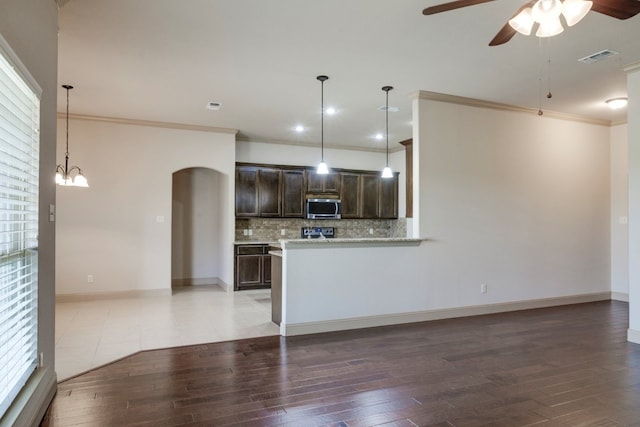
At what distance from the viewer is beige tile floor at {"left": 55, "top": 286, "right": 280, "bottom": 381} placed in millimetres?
3861

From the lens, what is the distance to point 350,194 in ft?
27.7

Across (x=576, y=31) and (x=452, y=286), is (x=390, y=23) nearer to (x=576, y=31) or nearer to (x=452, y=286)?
(x=576, y=31)

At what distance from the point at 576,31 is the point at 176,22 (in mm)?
3429

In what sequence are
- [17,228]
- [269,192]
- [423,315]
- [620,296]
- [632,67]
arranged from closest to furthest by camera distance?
[17,228] → [632,67] → [423,315] → [620,296] → [269,192]

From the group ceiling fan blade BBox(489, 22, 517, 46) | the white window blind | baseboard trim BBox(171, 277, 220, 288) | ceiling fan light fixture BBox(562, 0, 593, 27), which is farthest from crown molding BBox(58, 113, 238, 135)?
ceiling fan light fixture BBox(562, 0, 593, 27)

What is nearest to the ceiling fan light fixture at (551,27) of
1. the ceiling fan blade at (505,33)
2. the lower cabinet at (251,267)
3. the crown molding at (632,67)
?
the ceiling fan blade at (505,33)

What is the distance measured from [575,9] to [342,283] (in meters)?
3.43

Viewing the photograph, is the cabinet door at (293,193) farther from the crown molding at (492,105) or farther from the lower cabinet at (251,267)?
the crown molding at (492,105)

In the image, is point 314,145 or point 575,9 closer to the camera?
point 575,9

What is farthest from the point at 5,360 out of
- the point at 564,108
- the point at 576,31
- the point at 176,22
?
the point at 564,108

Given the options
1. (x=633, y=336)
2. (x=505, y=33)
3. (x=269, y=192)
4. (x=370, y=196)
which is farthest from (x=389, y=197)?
(x=505, y=33)

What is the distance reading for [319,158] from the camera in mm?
8469

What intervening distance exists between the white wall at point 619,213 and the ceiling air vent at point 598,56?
3098 millimetres

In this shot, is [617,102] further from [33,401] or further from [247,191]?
[33,401]
